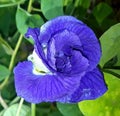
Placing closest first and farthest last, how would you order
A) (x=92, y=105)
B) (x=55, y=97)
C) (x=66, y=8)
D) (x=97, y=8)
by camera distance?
(x=55, y=97), (x=92, y=105), (x=66, y=8), (x=97, y=8)

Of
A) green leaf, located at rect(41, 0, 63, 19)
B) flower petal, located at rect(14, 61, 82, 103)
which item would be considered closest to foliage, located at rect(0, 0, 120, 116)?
green leaf, located at rect(41, 0, 63, 19)

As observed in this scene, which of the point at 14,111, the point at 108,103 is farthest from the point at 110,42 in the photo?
the point at 14,111

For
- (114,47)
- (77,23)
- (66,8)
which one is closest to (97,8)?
(66,8)

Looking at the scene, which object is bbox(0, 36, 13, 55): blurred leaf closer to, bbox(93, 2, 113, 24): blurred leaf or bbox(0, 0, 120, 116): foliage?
bbox(0, 0, 120, 116): foliage

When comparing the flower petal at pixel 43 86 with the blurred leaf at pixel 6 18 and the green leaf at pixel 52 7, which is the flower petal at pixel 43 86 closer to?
the green leaf at pixel 52 7

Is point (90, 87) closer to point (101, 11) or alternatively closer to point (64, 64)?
point (64, 64)

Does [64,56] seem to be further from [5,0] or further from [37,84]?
[5,0]

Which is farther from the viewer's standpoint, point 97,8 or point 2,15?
point 97,8

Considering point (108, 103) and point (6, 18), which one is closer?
point (108, 103)
